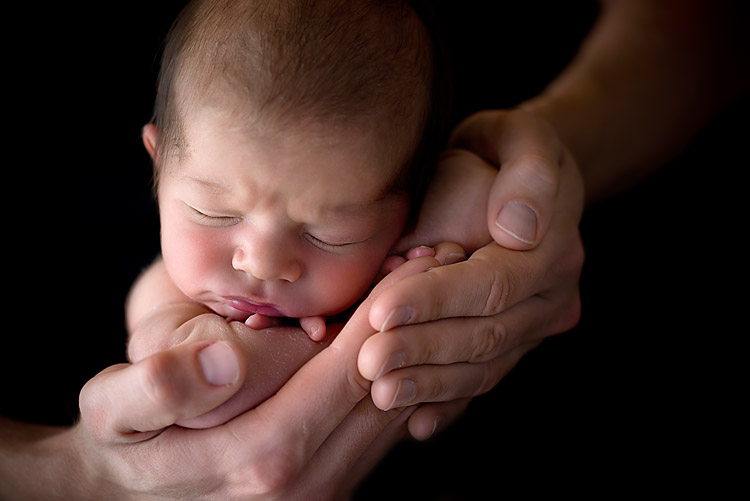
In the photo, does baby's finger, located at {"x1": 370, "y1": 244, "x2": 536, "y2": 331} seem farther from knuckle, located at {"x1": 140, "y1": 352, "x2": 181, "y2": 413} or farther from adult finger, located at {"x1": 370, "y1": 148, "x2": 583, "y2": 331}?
knuckle, located at {"x1": 140, "y1": 352, "x2": 181, "y2": 413}

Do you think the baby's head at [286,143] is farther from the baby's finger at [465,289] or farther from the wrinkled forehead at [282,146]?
the baby's finger at [465,289]

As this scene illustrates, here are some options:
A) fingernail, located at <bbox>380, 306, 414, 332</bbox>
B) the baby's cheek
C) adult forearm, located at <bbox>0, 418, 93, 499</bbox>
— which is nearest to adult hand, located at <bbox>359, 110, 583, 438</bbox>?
fingernail, located at <bbox>380, 306, 414, 332</bbox>

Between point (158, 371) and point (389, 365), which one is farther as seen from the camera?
point (389, 365)

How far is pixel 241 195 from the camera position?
111cm

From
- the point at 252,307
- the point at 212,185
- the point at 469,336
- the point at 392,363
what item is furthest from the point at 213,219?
the point at 469,336

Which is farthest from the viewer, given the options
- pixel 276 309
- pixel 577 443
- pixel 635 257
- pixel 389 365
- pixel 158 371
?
pixel 635 257

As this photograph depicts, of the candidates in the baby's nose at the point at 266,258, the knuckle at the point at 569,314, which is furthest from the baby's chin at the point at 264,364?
the knuckle at the point at 569,314

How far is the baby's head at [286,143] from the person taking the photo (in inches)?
43.0

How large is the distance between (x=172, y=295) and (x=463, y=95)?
1.15 meters

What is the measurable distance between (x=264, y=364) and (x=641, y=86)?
1523 millimetres

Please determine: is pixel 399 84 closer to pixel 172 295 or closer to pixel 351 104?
pixel 351 104

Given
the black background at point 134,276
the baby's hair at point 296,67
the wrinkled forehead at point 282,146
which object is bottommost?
the black background at point 134,276

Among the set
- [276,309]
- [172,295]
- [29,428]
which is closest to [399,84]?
[276,309]

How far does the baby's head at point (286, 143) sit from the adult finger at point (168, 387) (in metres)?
0.17
